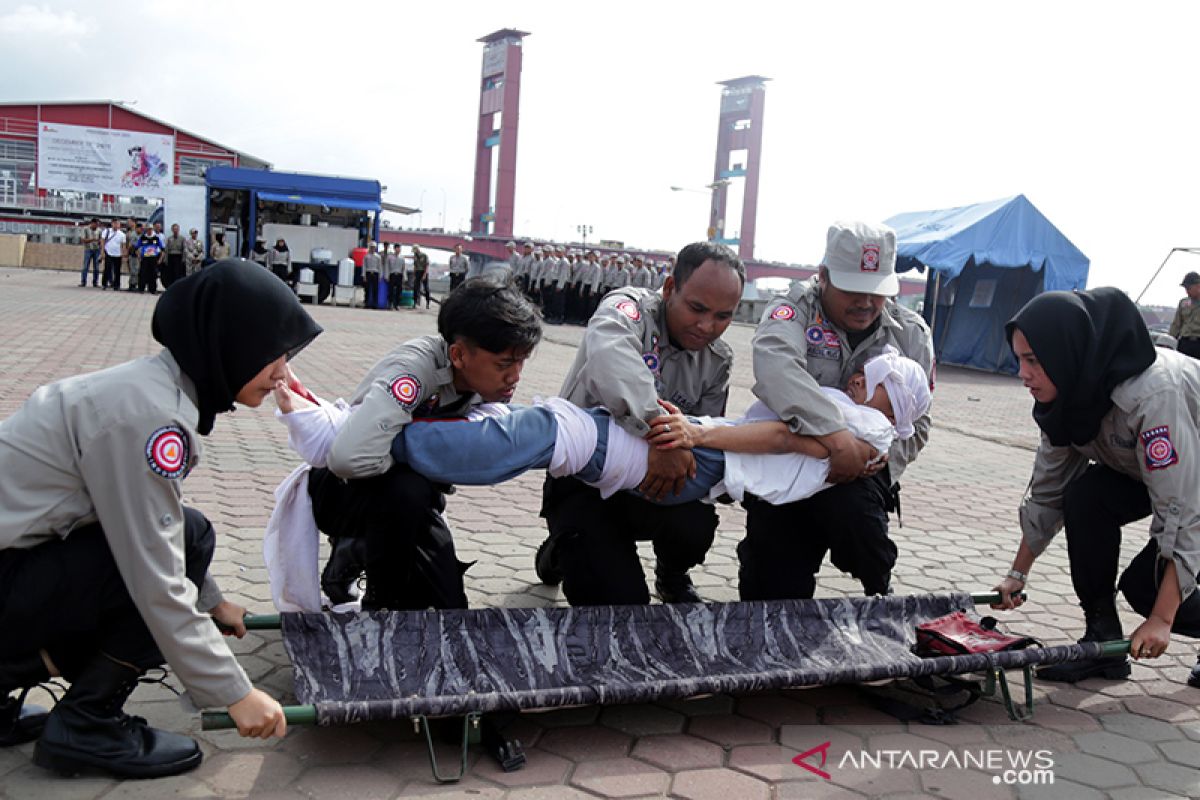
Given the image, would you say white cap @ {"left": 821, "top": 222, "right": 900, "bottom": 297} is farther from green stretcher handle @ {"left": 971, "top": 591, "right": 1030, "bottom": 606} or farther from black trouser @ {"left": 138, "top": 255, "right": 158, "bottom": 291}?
black trouser @ {"left": 138, "top": 255, "right": 158, "bottom": 291}

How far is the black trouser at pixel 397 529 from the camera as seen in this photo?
2676 millimetres

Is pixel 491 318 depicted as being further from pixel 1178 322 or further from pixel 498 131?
pixel 498 131

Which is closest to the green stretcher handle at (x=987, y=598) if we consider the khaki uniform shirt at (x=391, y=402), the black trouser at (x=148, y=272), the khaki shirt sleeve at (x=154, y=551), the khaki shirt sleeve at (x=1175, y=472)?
the khaki shirt sleeve at (x=1175, y=472)

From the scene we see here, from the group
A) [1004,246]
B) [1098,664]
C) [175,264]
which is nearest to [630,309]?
[1098,664]

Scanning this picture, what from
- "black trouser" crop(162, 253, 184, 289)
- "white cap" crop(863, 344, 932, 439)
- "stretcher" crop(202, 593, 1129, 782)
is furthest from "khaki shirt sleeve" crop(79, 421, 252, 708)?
"black trouser" crop(162, 253, 184, 289)

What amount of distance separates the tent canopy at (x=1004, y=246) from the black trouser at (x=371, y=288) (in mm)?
11549

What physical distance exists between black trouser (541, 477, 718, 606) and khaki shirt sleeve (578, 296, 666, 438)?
304 millimetres

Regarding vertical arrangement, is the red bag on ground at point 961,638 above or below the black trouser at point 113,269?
below

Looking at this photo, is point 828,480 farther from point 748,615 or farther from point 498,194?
point 498,194

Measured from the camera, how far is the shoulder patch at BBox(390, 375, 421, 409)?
8.76 feet

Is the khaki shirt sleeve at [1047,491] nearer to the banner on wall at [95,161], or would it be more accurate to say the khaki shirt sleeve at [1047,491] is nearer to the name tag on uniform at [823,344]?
the name tag on uniform at [823,344]

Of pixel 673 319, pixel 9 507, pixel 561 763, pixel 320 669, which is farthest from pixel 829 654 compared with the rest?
pixel 9 507

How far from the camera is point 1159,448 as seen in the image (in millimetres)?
2848

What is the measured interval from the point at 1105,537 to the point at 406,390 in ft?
7.65
